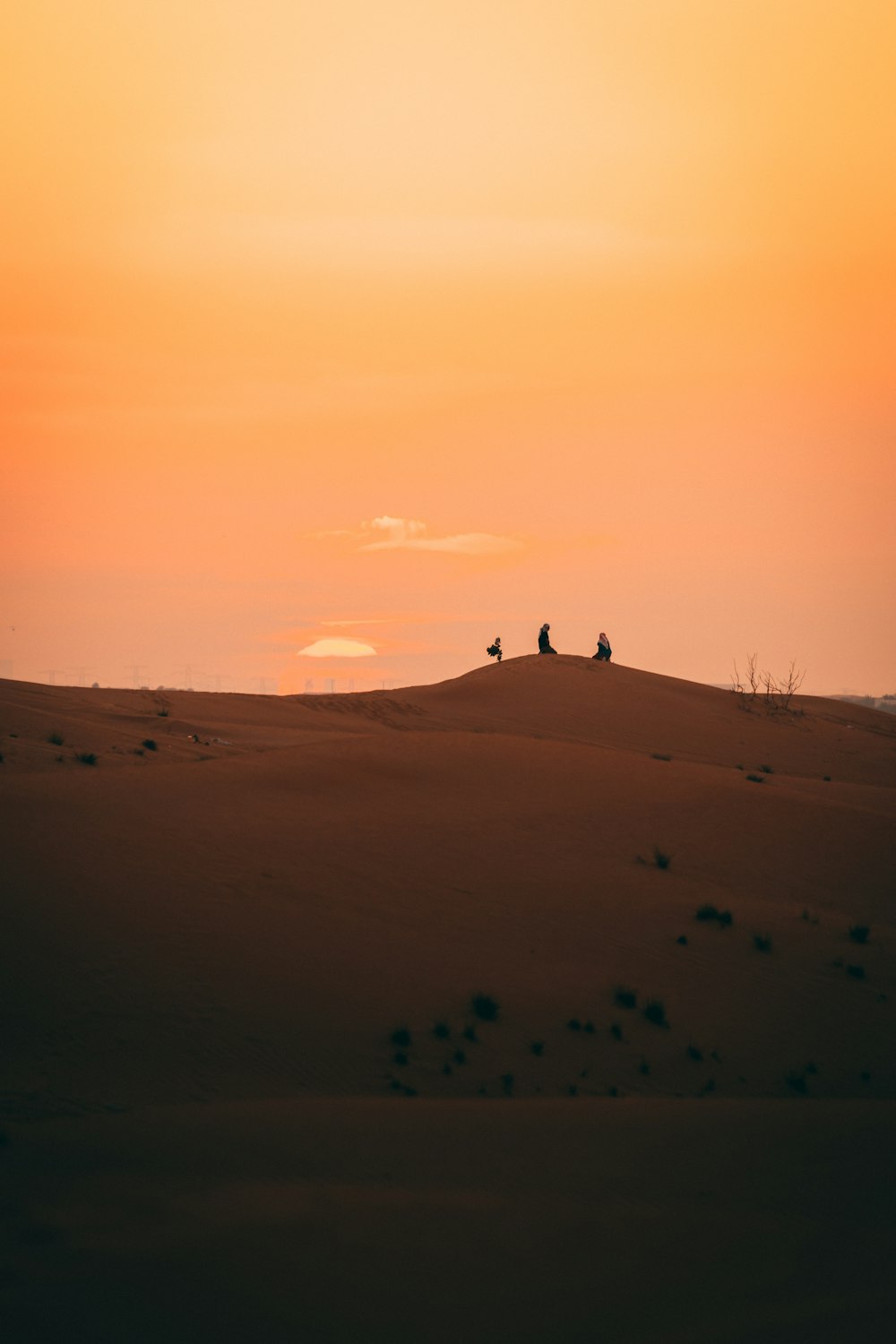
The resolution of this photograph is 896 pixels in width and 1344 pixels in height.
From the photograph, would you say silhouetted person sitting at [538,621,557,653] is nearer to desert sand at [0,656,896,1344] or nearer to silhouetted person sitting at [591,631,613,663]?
silhouetted person sitting at [591,631,613,663]

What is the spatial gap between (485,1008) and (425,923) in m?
2.80

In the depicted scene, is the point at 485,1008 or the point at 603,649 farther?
the point at 603,649

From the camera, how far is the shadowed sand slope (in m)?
12.9

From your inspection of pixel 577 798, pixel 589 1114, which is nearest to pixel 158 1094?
pixel 589 1114

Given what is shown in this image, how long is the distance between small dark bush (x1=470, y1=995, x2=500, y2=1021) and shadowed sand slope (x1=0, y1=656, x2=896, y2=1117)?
61mm

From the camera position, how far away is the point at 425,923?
55.1ft

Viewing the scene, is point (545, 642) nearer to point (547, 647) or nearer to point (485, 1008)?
point (547, 647)

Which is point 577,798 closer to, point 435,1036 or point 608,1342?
point 435,1036

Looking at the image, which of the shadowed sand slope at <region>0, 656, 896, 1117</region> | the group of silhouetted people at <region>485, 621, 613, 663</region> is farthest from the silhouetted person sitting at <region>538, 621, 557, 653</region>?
the shadowed sand slope at <region>0, 656, 896, 1117</region>

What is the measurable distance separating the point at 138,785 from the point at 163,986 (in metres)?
7.53

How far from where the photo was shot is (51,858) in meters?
16.5

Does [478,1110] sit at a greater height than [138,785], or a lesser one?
lesser

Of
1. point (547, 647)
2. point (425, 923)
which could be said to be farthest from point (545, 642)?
point (425, 923)

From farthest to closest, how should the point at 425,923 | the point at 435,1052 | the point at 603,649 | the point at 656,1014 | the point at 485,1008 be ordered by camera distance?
the point at 603,649 < the point at 425,923 < the point at 656,1014 < the point at 485,1008 < the point at 435,1052
